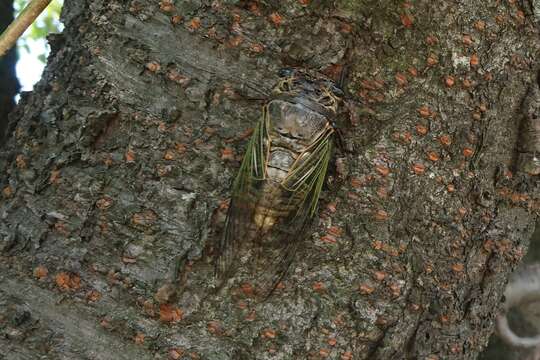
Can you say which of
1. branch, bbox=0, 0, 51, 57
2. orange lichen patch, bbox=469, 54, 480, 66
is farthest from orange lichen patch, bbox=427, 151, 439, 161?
branch, bbox=0, 0, 51, 57

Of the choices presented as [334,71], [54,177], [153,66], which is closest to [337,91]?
[334,71]

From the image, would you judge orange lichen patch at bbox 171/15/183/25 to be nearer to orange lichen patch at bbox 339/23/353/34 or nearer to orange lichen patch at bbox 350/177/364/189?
orange lichen patch at bbox 339/23/353/34

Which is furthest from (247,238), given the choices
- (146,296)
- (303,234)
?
(146,296)

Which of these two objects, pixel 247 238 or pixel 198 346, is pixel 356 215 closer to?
pixel 247 238

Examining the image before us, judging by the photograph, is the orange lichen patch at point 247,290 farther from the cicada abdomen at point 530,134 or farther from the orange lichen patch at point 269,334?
the cicada abdomen at point 530,134

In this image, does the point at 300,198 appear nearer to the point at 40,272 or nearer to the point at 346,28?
the point at 346,28

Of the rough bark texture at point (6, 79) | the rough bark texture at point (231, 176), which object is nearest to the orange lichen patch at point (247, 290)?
the rough bark texture at point (231, 176)
